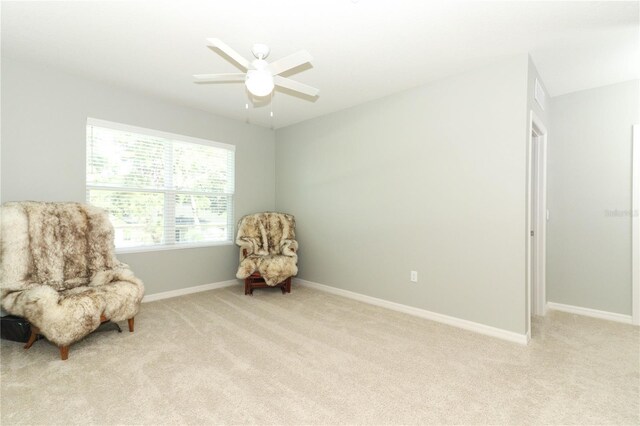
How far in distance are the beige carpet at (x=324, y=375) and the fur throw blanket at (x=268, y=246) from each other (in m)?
0.87

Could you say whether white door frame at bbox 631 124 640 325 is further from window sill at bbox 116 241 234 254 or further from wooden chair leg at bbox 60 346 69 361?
wooden chair leg at bbox 60 346 69 361

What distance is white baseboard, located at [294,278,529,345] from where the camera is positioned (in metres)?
2.76

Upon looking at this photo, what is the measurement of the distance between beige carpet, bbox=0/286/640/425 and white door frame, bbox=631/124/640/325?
0.88 ft

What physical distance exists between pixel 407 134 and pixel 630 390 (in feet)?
8.99

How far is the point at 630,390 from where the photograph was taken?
2010 millimetres

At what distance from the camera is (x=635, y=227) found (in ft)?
10.2

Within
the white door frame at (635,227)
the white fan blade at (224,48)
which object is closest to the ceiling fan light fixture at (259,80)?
the white fan blade at (224,48)

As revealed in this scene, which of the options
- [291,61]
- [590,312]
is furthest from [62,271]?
[590,312]

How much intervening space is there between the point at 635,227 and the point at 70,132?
5927 mm

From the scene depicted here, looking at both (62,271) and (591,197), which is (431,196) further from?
(62,271)

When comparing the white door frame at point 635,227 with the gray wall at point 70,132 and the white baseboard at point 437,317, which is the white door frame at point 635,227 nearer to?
the white baseboard at point 437,317

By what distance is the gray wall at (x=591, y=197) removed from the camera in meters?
3.20

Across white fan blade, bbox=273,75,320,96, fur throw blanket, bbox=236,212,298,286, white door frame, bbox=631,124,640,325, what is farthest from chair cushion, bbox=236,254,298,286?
white door frame, bbox=631,124,640,325

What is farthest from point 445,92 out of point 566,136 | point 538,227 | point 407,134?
point 538,227
